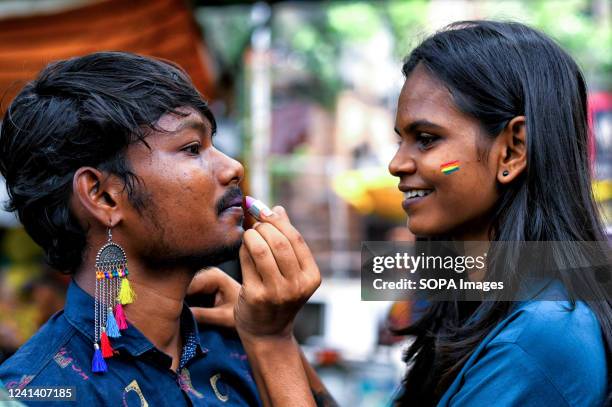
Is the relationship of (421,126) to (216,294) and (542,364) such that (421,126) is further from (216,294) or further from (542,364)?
(216,294)

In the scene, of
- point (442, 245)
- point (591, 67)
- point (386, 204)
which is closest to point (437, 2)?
point (591, 67)

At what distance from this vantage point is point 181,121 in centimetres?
211

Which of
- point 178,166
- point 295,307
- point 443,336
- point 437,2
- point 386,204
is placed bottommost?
point 386,204

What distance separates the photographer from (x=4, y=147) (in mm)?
2096

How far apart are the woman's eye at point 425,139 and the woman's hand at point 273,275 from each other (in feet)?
1.48

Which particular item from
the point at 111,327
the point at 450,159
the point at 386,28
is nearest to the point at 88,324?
the point at 111,327

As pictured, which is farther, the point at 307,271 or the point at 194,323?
the point at 194,323

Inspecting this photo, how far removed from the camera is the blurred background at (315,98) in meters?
4.17

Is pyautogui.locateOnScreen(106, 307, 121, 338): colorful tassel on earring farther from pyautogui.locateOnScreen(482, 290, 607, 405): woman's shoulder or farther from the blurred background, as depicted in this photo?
pyautogui.locateOnScreen(482, 290, 607, 405): woman's shoulder

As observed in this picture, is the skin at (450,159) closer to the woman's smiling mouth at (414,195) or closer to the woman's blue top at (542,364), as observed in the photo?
the woman's smiling mouth at (414,195)

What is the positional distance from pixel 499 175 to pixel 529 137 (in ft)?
0.42

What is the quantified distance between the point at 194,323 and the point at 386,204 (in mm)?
10779

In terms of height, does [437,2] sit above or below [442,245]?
above

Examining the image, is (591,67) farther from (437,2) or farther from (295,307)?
(295,307)
